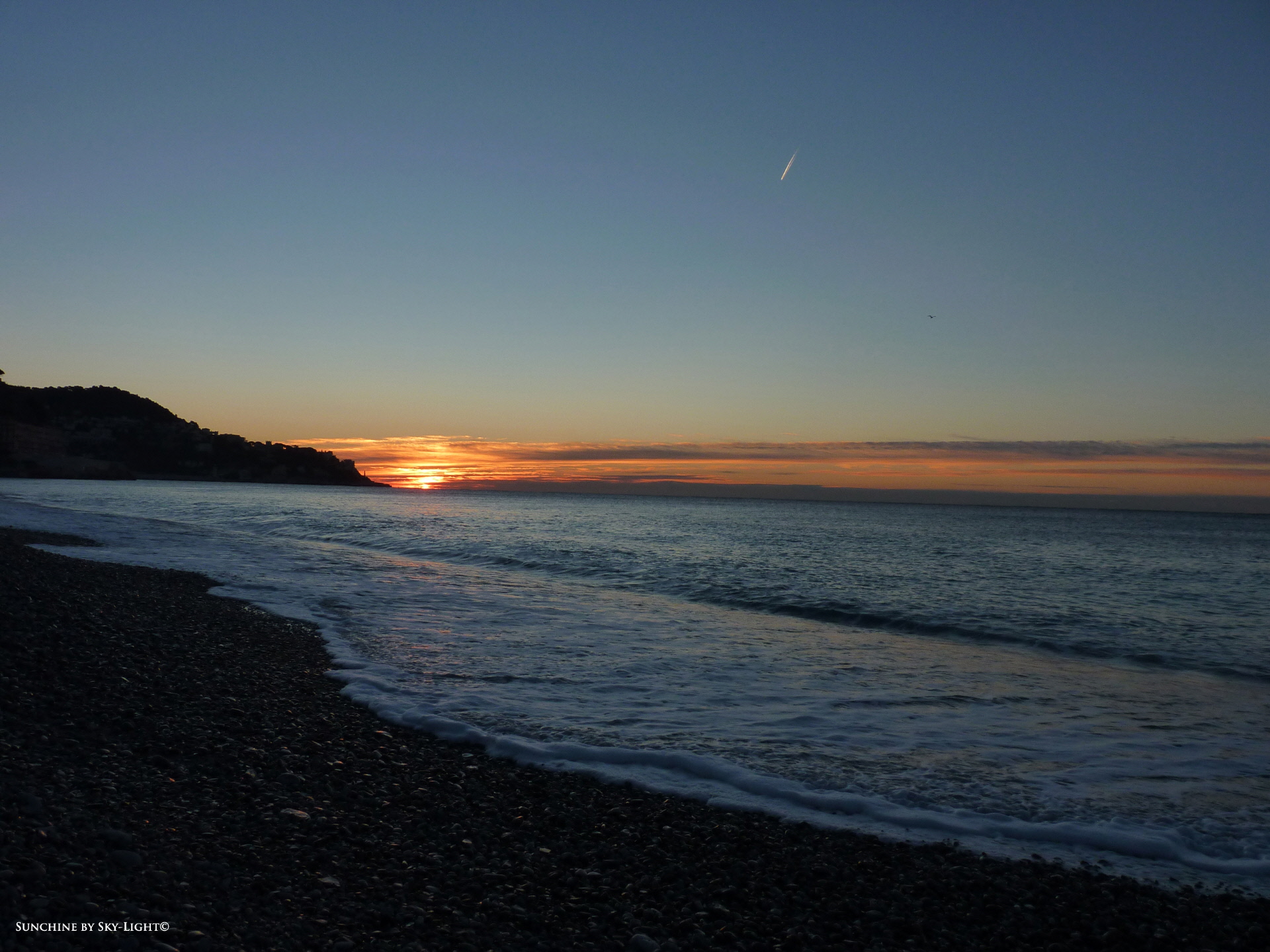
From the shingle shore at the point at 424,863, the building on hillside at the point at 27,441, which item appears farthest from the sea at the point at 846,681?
the building on hillside at the point at 27,441

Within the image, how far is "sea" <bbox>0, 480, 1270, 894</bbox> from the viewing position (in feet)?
21.5

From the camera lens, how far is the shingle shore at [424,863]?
3.95 metres

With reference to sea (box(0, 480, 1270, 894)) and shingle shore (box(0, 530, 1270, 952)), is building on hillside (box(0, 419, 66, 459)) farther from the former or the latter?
shingle shore (box(0, 530, 1270, 952))

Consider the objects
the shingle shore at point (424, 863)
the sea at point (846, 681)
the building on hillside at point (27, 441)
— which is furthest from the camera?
the building on hillside at point (27, 441)

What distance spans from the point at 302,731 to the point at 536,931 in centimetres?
419

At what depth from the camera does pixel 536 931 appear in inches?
164

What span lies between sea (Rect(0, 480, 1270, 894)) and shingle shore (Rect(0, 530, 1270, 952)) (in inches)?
24.1

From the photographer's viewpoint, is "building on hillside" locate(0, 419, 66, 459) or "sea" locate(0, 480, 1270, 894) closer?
"sea" locate(0, 480, 1270, 894)

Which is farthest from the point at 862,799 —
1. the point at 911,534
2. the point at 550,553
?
the point at 911,534

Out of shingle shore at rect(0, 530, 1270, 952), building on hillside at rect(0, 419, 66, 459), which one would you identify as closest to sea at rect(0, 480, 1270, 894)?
shingle shore at rect(0, 530, 1270, 952)

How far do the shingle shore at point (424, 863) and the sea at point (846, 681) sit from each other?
611 mm

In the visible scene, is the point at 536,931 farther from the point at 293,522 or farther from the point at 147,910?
the point at 293,522

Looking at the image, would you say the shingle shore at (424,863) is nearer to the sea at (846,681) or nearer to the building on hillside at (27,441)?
the sea at (846,681)

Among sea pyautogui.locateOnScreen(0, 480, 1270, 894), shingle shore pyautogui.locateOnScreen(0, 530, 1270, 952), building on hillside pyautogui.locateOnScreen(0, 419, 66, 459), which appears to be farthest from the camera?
building on hillside pyautogui.locateOnScreen(0, 419, 66, 459)
